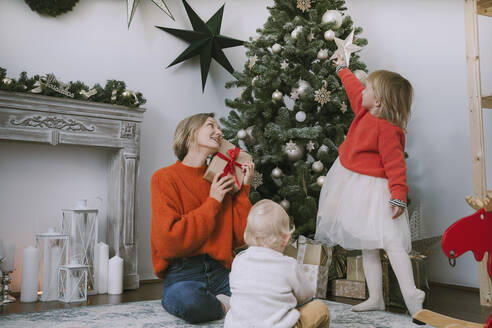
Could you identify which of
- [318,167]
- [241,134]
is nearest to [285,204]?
[318,167]

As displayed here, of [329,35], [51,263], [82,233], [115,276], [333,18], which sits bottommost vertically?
[115,276]

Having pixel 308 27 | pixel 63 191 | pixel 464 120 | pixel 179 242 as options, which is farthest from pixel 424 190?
pixel 63 191

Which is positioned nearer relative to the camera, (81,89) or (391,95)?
(391,95)

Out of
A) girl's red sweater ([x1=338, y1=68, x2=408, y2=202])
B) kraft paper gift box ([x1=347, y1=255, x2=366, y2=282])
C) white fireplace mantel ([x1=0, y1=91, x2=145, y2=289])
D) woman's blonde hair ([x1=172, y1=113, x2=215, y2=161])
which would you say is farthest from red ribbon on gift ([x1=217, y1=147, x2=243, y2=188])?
white fireplace mantel ([x1=0, y1=91, x2=145, y2=289])

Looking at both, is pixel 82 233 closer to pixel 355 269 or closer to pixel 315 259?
pixel 315 259

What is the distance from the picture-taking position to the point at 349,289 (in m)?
2.75

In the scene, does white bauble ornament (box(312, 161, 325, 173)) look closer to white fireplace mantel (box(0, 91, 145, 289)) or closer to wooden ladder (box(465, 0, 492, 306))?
wooden ladder (box(465, 0, 492, 306))

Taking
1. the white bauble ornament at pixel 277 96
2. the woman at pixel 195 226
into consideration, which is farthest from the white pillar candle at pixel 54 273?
the white bauble ornament at pixel 277 96

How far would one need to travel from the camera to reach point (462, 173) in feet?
10.5

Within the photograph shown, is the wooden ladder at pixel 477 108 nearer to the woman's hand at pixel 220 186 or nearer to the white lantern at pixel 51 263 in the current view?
the woman's hand at pixel 220 186

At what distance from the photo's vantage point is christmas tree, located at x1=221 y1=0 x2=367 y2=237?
9.43ft

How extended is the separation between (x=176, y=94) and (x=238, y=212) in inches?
65.2

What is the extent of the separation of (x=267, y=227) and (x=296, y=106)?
161 centimetres

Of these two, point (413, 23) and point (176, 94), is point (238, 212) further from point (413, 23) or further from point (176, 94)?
point (413, 23)
